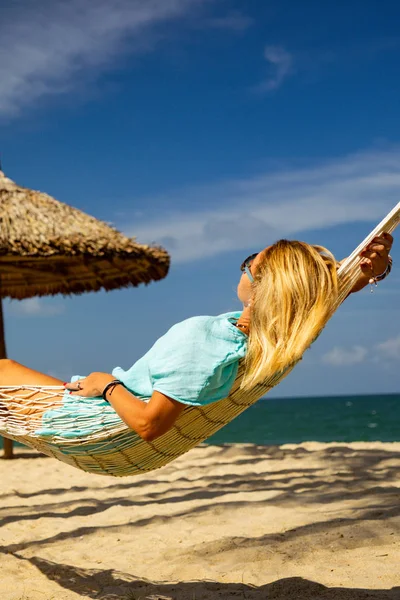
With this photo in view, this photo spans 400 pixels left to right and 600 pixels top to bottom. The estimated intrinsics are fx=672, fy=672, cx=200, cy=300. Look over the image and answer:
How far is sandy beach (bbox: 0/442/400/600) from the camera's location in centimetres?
261

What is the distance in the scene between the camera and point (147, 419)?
1.82 metres

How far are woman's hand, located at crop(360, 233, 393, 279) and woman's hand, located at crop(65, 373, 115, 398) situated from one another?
2.76 feet

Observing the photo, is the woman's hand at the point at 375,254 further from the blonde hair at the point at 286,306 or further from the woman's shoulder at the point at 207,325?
the woman's shoulder at the point at 207,325

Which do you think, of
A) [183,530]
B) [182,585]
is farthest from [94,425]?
[183,530]

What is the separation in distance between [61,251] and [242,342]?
3961 millimetres

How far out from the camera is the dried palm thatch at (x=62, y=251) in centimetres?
568

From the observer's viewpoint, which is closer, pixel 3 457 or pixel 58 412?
pixel 58 412

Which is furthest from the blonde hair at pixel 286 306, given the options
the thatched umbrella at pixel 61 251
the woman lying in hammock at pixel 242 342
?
the thatched umbrella at pixel 61 251

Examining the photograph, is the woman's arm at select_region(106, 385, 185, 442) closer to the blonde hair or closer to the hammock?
the hammock

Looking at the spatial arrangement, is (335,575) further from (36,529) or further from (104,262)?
(104,262)

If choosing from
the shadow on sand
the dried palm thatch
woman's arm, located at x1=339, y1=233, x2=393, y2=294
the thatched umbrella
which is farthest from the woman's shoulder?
the dried palm thatch

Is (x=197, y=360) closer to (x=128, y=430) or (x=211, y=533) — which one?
(x=128, y=430)

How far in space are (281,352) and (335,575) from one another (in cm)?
123

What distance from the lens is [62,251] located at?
5691mm
